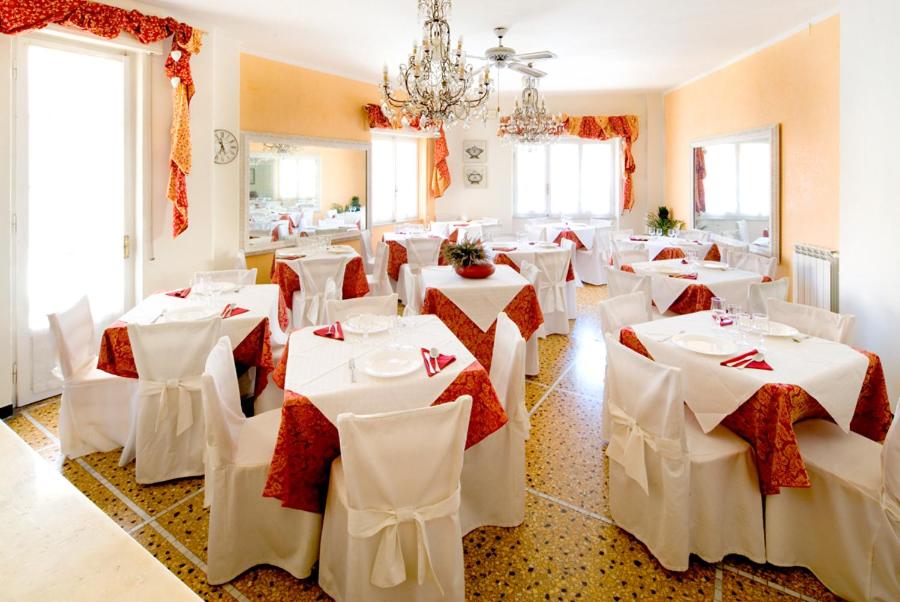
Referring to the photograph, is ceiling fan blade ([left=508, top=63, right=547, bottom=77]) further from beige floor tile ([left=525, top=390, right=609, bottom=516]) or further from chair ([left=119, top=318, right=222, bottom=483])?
chair ([left=119, top=318, right=222, bottom=483])

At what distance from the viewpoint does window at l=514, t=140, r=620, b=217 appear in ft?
27.8

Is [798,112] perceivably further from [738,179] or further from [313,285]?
[313,285]

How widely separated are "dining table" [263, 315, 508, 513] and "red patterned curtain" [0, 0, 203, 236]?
2.70m

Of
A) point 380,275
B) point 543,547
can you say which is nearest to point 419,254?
point 380,275

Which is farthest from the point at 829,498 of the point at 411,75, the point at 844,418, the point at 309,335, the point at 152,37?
the point at 152,37

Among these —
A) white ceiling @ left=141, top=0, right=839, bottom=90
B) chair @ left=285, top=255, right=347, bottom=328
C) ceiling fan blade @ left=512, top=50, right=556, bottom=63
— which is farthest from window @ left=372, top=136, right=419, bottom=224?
ceiling fan blade @ left=512, top=50, right=556, bottom=63

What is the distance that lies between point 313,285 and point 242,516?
2.93m

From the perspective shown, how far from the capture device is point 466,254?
12.5 feet

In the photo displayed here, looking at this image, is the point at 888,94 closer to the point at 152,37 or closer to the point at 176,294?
the point at 176,294

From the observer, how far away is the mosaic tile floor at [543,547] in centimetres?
187

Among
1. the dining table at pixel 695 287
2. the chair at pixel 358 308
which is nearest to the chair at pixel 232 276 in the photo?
the chair at pixel 358 308

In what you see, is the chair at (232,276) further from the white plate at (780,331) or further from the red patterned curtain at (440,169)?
the red patterned curtain at (440,169)

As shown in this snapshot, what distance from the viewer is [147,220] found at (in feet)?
13.7

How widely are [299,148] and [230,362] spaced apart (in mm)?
4652
